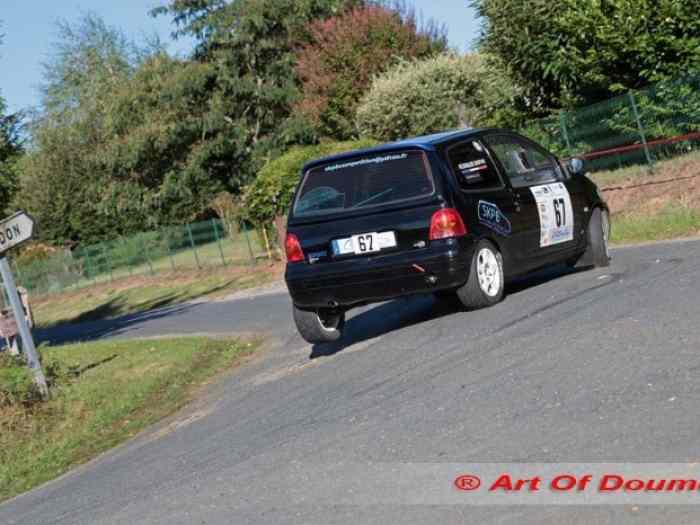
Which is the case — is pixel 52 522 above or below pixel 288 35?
below

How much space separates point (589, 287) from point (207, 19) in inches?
1513

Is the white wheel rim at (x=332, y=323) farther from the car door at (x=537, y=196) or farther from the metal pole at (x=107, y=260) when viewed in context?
the metal pole at (x=107, y=260)

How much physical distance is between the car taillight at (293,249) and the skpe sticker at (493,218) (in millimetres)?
1702

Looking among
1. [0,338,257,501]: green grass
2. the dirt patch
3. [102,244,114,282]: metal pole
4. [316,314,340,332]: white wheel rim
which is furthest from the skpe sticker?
[102,244,114,282]: metal pole

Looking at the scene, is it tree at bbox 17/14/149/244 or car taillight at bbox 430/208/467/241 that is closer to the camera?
car taillight at bbox 430/208/467/241

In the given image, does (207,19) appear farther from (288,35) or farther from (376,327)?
(376,327)

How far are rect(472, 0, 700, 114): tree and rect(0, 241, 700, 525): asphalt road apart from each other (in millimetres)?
10656

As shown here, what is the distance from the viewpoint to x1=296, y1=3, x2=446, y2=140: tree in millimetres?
36406

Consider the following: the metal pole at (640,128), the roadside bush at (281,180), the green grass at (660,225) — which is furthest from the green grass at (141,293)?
the green grass at (660,225)

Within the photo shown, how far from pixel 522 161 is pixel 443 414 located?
5370mm

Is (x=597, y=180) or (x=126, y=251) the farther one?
(x=126, y=251)

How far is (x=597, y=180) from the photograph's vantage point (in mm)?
21594

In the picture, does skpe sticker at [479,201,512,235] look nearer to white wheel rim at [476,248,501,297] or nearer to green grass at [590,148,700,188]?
white wheel rim at [476,248,501,297]

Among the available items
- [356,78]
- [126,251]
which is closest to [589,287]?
[356,78]
